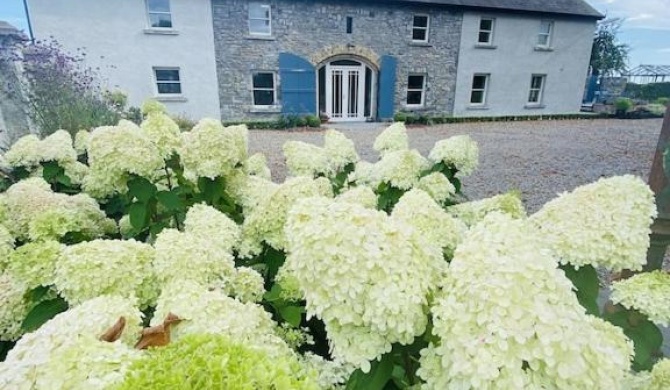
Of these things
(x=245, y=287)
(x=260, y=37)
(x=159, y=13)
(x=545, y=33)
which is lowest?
(x=245, y=287)

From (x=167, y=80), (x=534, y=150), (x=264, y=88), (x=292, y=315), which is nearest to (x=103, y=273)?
(x=292, y=315)

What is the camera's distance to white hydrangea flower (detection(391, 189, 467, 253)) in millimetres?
1061

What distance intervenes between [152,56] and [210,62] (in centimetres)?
182

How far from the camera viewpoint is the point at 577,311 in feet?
1.92

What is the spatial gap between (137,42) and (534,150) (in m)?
12.4

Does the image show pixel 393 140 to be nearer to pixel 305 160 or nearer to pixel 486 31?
pixel 305 160

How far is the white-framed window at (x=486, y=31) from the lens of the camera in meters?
14.8

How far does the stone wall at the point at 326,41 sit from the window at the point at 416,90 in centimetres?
21

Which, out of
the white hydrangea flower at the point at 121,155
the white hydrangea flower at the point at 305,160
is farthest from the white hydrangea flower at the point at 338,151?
the white hydrangea flower at the point at 121,155

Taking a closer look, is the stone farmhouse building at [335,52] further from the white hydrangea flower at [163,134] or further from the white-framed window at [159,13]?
the white hydrangea flower at [163,134]

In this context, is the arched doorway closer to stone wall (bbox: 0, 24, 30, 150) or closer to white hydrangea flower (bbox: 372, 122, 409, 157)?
stone wall (bbox: 0, 24, 30, 150)

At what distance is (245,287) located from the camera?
1.07m

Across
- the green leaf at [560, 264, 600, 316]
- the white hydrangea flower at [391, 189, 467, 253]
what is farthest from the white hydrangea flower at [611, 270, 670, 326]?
the white hydrangea flower at [391, 189, 467, 253]

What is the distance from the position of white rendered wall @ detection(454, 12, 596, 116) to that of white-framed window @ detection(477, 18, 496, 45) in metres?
0.16
